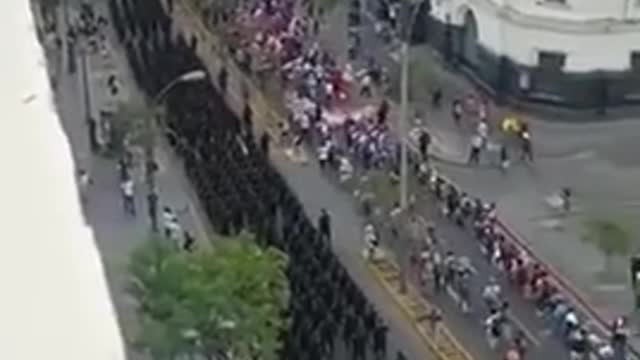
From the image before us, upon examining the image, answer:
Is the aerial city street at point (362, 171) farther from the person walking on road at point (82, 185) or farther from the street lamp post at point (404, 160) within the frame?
the person walking on road at point (82, 185)

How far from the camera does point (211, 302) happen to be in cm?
2673

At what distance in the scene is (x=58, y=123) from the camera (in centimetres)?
366

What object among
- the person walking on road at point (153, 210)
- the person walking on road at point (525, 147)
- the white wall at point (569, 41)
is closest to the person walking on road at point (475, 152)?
the person walking on road at point (525, 147)

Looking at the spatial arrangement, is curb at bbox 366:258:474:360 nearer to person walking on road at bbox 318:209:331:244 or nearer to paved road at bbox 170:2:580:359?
paved road at bbox 170:2:580:359

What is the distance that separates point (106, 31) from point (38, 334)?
52502mm

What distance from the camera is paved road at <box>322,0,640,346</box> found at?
3691 centimetres

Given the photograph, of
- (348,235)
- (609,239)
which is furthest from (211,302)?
(348,235)

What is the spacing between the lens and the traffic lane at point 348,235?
110 feet

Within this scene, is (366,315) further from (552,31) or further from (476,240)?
(552,31)

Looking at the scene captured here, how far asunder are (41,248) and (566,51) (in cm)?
4677

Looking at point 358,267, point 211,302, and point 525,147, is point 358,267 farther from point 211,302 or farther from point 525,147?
point 211,302

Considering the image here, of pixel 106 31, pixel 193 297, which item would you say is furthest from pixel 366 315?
pixel 106 31

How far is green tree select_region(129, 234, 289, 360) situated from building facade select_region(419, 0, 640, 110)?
22201 millimetres

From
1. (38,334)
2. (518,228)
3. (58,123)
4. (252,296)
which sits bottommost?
(518,228)
